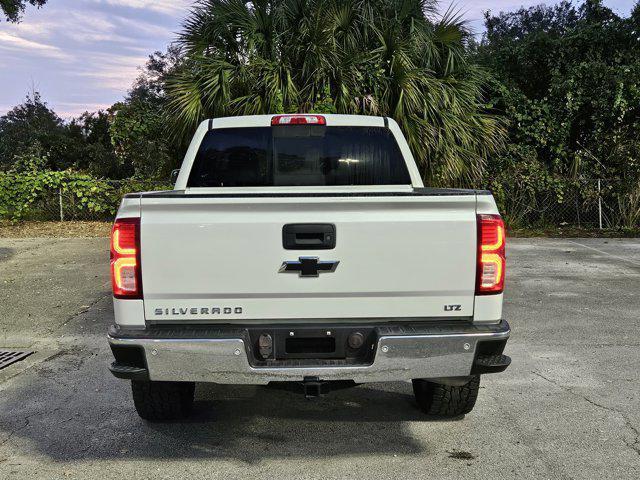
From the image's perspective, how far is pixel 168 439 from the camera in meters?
4.01

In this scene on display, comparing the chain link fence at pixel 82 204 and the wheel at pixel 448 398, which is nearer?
the wheel at pixel 448 398

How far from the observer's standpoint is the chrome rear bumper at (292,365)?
327 centimetres

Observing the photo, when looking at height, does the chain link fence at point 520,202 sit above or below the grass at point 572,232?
above

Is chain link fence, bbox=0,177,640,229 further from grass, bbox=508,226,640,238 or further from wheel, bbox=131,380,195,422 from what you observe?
wheel, bbox=131,380,195,422

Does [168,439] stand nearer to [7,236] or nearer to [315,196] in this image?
[315,196]

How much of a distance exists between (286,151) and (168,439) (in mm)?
2218

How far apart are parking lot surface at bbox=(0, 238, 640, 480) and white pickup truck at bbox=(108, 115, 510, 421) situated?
0.62 meters

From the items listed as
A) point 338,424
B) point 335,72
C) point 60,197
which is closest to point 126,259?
point 338,424

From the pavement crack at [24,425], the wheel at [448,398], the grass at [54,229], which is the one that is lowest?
the pavement crack at [24,425]

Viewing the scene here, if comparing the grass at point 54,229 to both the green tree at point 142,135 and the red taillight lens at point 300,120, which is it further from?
the red taillight lens at point 300,120

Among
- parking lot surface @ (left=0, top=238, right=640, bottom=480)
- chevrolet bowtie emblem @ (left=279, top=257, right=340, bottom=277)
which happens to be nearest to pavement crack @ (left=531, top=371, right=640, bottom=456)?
parking lot surface @ (left=0, top=238, right=640, bottom=480)

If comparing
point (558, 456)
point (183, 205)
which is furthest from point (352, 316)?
point (558, 456)

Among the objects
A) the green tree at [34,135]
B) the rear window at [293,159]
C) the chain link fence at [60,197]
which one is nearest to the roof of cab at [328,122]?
the rear window at [293,159]

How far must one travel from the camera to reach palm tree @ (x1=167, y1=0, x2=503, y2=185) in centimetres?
1226
